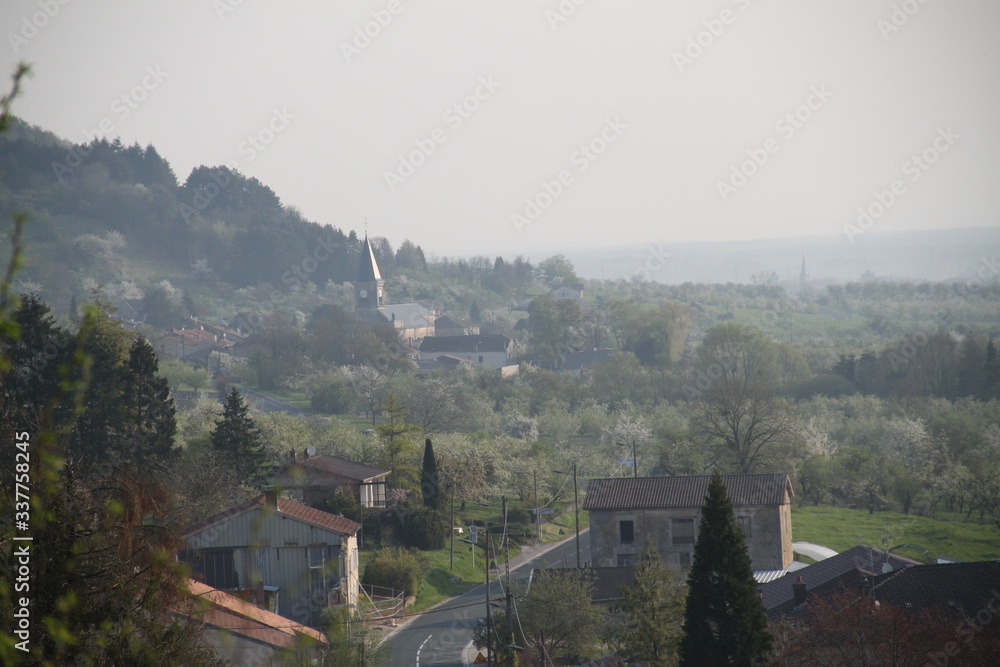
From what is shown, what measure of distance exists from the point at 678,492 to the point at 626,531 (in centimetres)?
214

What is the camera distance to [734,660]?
1642 centimetres

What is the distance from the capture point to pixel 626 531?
32.5 m

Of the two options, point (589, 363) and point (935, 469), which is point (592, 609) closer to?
point (935, 469)

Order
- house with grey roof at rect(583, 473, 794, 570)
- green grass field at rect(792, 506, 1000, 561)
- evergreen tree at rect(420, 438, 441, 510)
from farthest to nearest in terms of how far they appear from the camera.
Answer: evergreen tree at rect(420, 438, 441, 510) < green grass field at rect(792, 506, 1000, 561) < house with grey roof at rect(583, 473, 794, 570)

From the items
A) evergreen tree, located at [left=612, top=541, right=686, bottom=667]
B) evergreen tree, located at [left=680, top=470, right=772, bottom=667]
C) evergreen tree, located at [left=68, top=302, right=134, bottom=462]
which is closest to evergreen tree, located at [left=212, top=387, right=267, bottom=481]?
evergreen tree, located at [left=68, top=302, right=134, bottom=462]

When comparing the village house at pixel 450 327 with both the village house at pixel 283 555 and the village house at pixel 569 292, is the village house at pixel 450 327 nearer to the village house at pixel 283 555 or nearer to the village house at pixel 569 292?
the village house at pixel 569 292

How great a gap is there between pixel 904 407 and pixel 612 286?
263ft

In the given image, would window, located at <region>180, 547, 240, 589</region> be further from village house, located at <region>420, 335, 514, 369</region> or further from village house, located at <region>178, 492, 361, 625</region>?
village house, located at <region>420, 335, 514, 369</region>

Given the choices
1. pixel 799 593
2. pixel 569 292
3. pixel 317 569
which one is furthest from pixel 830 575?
pixel 569 292

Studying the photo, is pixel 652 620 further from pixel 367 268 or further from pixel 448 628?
pixel 367 268

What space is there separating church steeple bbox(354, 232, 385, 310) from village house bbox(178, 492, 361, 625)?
78532 millimetres

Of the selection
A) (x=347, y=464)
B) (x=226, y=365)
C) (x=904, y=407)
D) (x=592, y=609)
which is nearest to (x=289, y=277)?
(x=226, y=365)

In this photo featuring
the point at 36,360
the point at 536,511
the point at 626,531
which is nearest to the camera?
the point at 36,360

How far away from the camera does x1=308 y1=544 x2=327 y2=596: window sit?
26.2m
